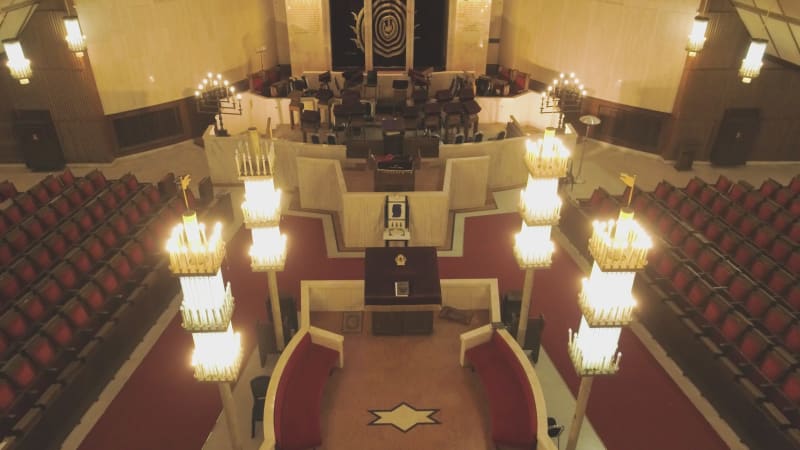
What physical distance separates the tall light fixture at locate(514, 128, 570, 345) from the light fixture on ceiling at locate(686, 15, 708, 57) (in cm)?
755

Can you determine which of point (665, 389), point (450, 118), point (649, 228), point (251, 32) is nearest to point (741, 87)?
point (649, 228)

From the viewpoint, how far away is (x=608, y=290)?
18.8 ft

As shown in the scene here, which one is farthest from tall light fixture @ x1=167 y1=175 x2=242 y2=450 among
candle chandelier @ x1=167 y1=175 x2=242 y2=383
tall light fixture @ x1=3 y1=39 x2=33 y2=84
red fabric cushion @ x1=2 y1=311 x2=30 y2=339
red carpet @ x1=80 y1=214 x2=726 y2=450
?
tall light fixture @ x1=3 y1=39 x2=33 y2=84

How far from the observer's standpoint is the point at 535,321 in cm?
869

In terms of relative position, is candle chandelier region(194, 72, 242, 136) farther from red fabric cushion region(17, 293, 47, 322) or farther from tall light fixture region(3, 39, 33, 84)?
red fabric cushion region(17, 293, 47, 322)

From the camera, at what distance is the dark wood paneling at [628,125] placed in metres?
15.3

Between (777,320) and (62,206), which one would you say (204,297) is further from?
(777,320)

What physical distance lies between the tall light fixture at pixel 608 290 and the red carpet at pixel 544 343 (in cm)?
206

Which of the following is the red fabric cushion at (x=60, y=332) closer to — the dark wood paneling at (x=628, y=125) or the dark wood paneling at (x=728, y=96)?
the dark wood paneling at (x=628, y=125)

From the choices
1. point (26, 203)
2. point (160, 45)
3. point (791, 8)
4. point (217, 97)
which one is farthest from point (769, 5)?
point (26, 203)

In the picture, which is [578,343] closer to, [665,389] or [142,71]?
[665,389]

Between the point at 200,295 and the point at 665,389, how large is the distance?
274 inches

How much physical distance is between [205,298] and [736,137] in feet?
49.3

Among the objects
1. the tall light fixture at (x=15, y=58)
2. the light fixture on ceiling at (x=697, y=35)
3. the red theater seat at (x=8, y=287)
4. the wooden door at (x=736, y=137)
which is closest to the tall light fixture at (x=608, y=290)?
the red theater seat at (x=8, y=287)
